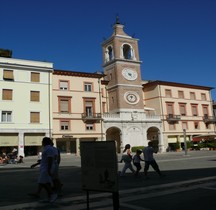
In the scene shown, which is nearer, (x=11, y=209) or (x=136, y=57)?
(x=11, y=209)

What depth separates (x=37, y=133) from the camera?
36.7 meters

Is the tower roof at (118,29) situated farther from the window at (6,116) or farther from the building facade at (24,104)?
the window at (6,116)

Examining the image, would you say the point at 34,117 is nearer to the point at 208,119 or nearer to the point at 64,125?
the point at 64,125

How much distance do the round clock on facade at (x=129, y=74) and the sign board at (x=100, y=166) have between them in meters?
40.1

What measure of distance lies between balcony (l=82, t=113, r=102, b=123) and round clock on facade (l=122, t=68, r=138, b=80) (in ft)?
28.4

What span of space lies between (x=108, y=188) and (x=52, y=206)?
280 cm

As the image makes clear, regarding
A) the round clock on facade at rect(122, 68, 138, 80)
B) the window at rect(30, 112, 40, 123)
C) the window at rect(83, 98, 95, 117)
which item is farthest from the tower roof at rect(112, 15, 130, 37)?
→ the window at rect(30, 112, 40, 123)

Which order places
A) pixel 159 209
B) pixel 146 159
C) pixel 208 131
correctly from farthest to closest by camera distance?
pixel 208 131
pixel 146 159
pixel 159 209

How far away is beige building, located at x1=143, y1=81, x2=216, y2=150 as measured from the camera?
49.3 m

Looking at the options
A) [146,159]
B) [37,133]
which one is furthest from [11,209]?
[37,133]

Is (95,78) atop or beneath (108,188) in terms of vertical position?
atop

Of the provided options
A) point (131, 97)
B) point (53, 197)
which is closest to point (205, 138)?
point (131, 97)

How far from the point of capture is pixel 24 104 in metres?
36.5

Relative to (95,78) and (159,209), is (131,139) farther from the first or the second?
(159,209)
